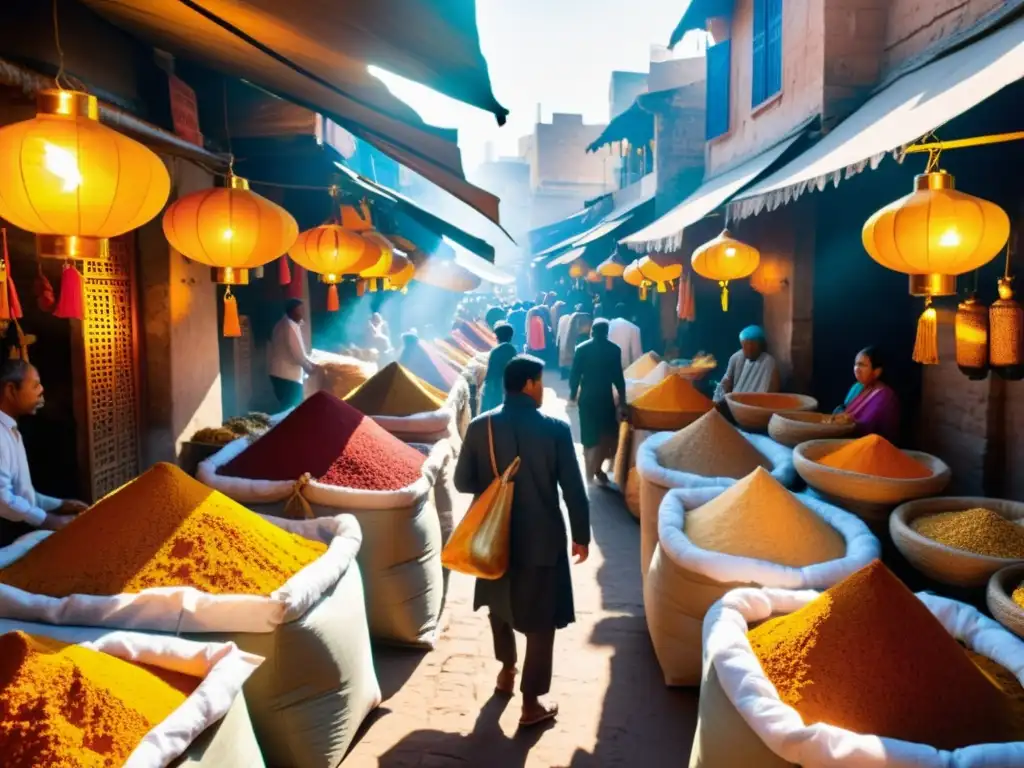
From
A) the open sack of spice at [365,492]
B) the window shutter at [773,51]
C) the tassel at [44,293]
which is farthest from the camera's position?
the window shutter at [773,51]

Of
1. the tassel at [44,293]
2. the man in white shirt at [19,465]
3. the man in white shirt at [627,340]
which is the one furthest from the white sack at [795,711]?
the man in white shirt at [627,340]

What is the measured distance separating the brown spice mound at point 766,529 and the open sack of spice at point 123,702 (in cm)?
179

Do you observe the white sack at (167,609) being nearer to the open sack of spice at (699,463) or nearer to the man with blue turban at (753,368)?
the open sack of spice at (699,463)

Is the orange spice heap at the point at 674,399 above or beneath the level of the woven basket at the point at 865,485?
above

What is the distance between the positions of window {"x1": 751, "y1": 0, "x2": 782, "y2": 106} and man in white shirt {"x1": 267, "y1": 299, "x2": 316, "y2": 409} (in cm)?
498

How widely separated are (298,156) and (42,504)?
13.2 feet

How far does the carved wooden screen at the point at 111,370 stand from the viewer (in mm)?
4137

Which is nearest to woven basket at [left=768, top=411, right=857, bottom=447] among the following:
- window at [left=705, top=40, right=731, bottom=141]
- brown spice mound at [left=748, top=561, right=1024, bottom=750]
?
brown spice mound at [left=748, top=561, right=1024, bottom=750]

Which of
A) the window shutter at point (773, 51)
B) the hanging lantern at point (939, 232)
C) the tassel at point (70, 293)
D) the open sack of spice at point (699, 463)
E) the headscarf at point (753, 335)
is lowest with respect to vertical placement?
the open sack of spice at point (699, 463)

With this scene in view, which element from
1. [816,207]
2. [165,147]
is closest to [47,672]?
[165,147]

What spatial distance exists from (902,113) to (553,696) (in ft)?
11.4

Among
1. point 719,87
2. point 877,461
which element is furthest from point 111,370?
point 719,87

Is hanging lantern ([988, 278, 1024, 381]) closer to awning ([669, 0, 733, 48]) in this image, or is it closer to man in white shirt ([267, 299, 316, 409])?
man in white shirt ([267, 299, 316, 409])

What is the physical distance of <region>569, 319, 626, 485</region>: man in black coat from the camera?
640 centimetres
